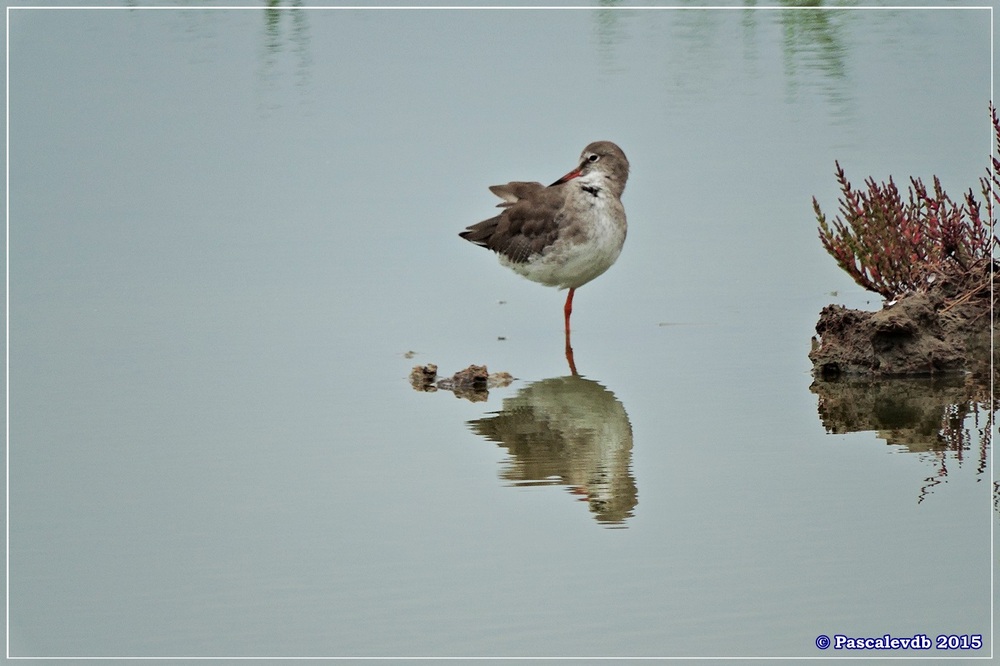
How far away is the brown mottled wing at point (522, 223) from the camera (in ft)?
38.0

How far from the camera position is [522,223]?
11.8 metres

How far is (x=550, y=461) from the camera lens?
27.2 ft

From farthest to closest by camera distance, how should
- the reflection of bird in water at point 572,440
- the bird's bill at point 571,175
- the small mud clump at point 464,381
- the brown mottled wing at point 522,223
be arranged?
the bird's bill at point 571,175, the brown mottled wing at point 522,223, the small mud clump at point 464,381, the reflection of bird in water at point 572,440

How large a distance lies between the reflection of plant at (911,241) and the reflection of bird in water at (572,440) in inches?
93.0

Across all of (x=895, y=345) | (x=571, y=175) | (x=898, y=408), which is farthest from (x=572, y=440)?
(x=571, y=175)

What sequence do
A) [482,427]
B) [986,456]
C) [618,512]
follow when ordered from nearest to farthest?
[618,512] < [986,456] < [482,427]

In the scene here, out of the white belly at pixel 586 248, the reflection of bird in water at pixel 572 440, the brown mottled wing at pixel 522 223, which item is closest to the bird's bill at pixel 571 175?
the brown mottled wing at pixel 522 223

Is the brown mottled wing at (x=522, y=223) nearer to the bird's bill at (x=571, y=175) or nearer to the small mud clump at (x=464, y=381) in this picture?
the bird's bill at (x=571, y=175)

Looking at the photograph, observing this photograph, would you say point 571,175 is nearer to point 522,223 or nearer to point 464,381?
point 522,223

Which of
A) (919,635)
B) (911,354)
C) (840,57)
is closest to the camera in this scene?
(919,635)

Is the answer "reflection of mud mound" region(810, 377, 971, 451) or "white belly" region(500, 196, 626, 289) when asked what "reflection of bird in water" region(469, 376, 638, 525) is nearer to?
"reflection of mud mound" region(810, 377, 971, 451)

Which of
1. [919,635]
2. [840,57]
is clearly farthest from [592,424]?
[840,57]

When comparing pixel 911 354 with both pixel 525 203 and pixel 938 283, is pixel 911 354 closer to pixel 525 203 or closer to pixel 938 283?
pixel 938 283

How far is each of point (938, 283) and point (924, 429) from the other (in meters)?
2.25
